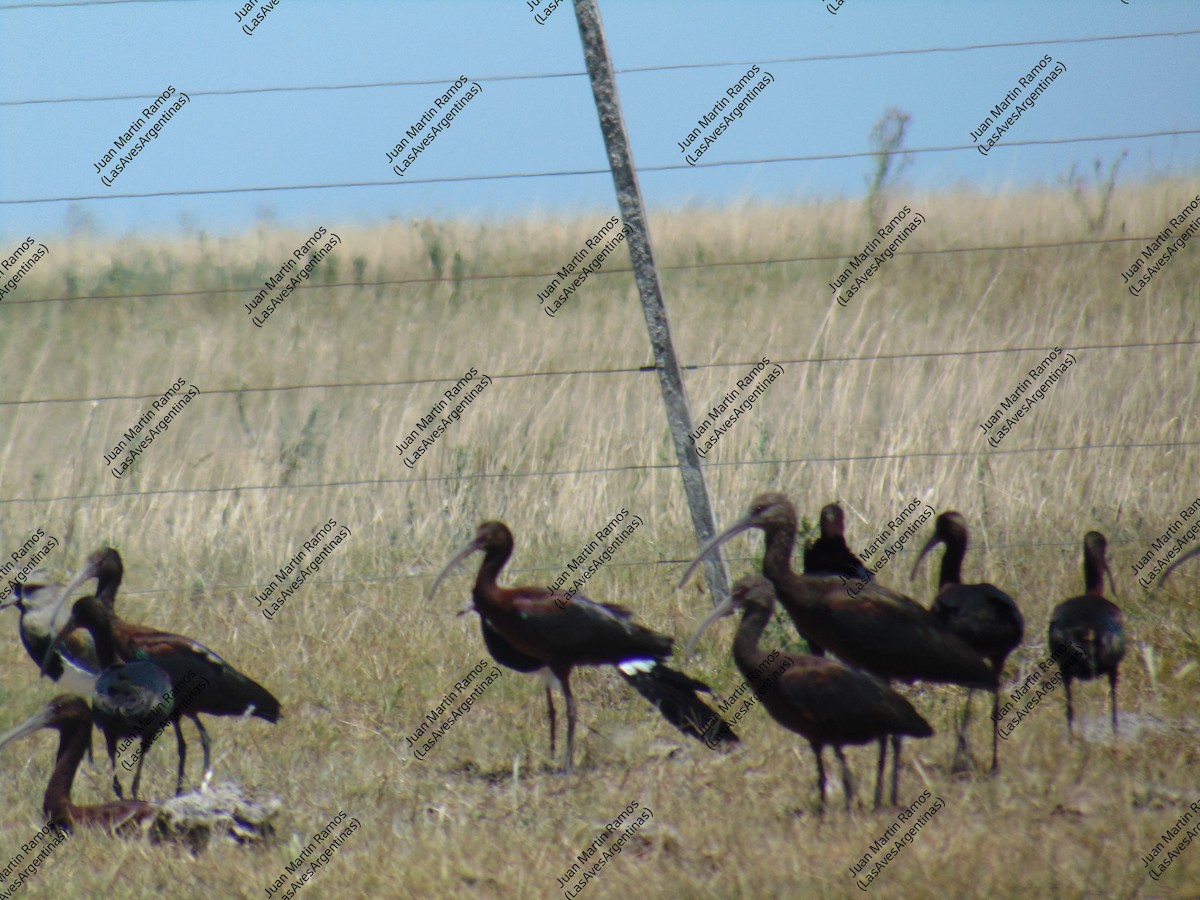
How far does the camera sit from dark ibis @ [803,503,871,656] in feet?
18.1

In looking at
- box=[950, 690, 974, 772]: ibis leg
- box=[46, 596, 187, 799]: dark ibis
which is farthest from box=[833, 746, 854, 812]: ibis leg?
box=[46, 596, 187, 799]: dark ibis

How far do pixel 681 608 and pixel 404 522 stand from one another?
187cm

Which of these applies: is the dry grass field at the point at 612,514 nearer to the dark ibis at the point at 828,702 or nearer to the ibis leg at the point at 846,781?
the ibis leg at the point at 846,781

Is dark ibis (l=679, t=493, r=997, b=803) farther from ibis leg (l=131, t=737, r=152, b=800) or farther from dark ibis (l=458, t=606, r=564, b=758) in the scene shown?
ibis leg (l=131, t=737, r=152, b=800)

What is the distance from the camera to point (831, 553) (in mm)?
5547

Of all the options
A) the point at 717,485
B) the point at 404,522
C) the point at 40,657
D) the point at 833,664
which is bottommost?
the point at 40,657

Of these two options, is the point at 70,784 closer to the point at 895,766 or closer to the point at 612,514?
the point at 895,766

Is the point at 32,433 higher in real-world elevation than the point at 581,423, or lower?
lower

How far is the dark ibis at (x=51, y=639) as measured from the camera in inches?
214

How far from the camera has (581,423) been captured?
26.5 ft

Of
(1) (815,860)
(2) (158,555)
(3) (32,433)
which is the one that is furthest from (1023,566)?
(3) (32,433)

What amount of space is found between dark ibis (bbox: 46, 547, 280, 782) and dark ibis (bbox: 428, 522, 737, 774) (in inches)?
38.4

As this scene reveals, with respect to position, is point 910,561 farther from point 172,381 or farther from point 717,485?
point 172,381

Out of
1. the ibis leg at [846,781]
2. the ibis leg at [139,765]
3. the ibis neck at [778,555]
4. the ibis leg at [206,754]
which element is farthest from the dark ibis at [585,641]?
the ibis leg at [139,765]
